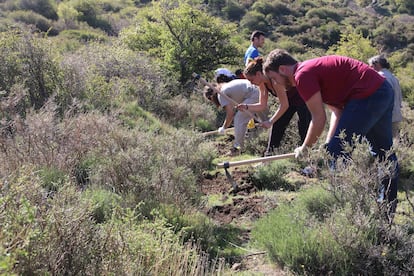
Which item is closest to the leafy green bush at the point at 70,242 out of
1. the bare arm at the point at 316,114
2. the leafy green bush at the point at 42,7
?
the bare arm at the point at 316,114

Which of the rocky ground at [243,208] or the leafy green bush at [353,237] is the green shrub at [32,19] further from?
the leafy green bush at [353,237]

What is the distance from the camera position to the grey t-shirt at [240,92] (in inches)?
264

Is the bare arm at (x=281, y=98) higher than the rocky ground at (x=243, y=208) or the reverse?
higher

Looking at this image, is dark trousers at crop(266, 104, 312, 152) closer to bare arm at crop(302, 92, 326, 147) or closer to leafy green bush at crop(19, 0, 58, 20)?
bare arm at crop(302, 92, 326, 147)

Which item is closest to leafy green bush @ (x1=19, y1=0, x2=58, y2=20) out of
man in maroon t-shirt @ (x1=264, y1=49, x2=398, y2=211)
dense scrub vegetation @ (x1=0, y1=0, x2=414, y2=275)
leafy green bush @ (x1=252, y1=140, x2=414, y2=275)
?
dense scrub vegetation @ (x1=0, y1=0, x2=414, y2=275)

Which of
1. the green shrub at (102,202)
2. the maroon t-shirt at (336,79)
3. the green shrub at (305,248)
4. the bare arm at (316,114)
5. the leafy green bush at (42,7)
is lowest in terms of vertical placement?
the leafy green bush at (42,7)

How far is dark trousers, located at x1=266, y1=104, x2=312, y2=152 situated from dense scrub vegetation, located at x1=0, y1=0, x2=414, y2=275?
2.41 feet

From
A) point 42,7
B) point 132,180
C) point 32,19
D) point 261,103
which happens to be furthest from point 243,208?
point 42,7

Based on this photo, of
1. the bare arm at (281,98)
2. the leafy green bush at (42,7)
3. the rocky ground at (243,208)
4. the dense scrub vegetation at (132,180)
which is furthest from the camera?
the leafy green bush at (42,7)

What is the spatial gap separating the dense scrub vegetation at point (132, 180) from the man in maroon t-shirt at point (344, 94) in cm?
36

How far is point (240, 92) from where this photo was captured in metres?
6.74

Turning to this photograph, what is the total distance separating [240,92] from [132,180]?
10.4 ft

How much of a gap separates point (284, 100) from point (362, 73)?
1.79 metres

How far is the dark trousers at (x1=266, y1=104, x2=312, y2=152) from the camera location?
587 cm
